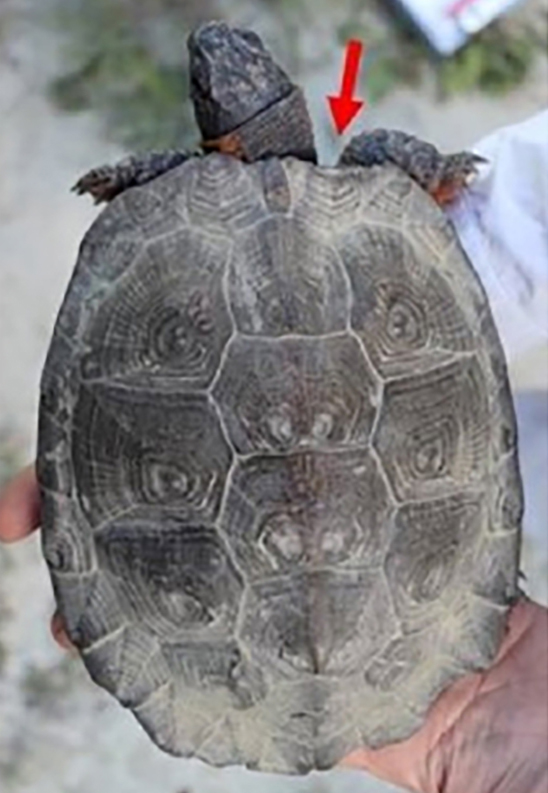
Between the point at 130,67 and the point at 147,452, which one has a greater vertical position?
the point at 130,67

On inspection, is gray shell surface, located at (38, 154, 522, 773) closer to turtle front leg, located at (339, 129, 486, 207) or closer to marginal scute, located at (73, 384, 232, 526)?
marginal scute, located at (73, 384, 232, 526)

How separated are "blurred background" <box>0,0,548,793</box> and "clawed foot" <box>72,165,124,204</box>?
50 cm

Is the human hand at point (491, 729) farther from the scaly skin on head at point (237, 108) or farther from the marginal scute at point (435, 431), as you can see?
the scaly skin on head at point (237, 108)

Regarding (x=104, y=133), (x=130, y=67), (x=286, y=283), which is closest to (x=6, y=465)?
(x=104, y=133)

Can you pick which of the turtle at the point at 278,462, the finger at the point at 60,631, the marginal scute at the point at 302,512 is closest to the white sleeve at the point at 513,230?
the turtle at the point at 278,462

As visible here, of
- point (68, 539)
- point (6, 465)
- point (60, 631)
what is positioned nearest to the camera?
point (68, 539)

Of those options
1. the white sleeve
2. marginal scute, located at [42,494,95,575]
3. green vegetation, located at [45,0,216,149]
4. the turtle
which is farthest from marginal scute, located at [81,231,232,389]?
green vegetation, located at [45,0,216,149]

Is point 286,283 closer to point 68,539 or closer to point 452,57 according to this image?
point 68,539

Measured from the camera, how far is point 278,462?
137cm

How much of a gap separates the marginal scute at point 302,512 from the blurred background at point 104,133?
0.72 m

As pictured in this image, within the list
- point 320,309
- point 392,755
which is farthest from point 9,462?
point 320,309

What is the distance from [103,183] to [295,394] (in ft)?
1.43

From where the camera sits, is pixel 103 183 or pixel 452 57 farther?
pixel 452 57

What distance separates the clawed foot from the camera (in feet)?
5.57
